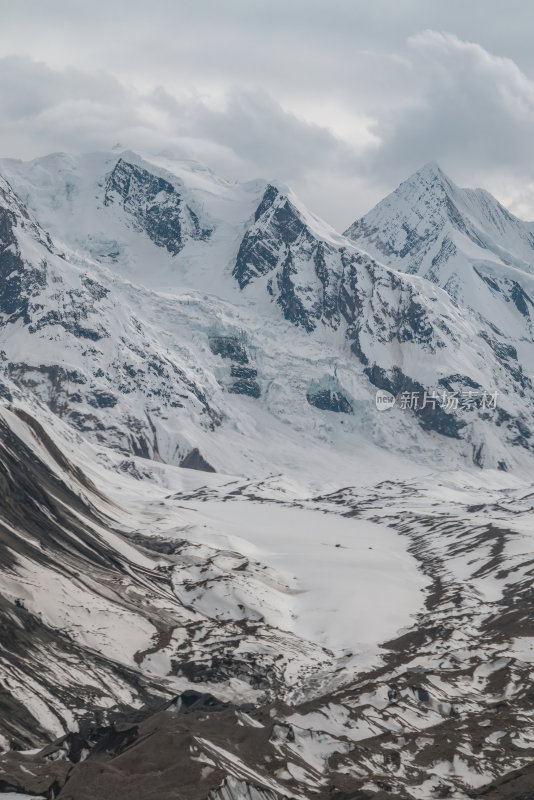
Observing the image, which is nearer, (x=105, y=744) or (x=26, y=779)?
(x=26, y=779)

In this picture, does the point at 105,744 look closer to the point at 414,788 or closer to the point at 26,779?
the point at 26,779

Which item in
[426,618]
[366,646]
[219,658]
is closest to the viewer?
[219,658]

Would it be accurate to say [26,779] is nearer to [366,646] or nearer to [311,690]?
[311,690]

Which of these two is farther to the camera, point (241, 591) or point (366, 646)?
point (241, 591)

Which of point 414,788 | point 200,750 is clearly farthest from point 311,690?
point 200,750

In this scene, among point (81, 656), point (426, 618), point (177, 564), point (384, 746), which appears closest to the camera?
point (384, 746)

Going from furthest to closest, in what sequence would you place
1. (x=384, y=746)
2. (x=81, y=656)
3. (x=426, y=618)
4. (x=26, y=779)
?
(x=426, y=618)
(x=81, y=656)
(x=384, y=746)
(x=26, y=779)

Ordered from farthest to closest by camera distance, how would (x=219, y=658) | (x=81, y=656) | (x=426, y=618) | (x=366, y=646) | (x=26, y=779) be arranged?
(x=426, y=618), (x=366, y=646), (x=219, y=658), (x=81, y=656), (x=26, y=779)

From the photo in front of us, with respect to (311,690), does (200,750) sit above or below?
above

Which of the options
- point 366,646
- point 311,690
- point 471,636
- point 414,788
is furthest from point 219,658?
point 414,788
